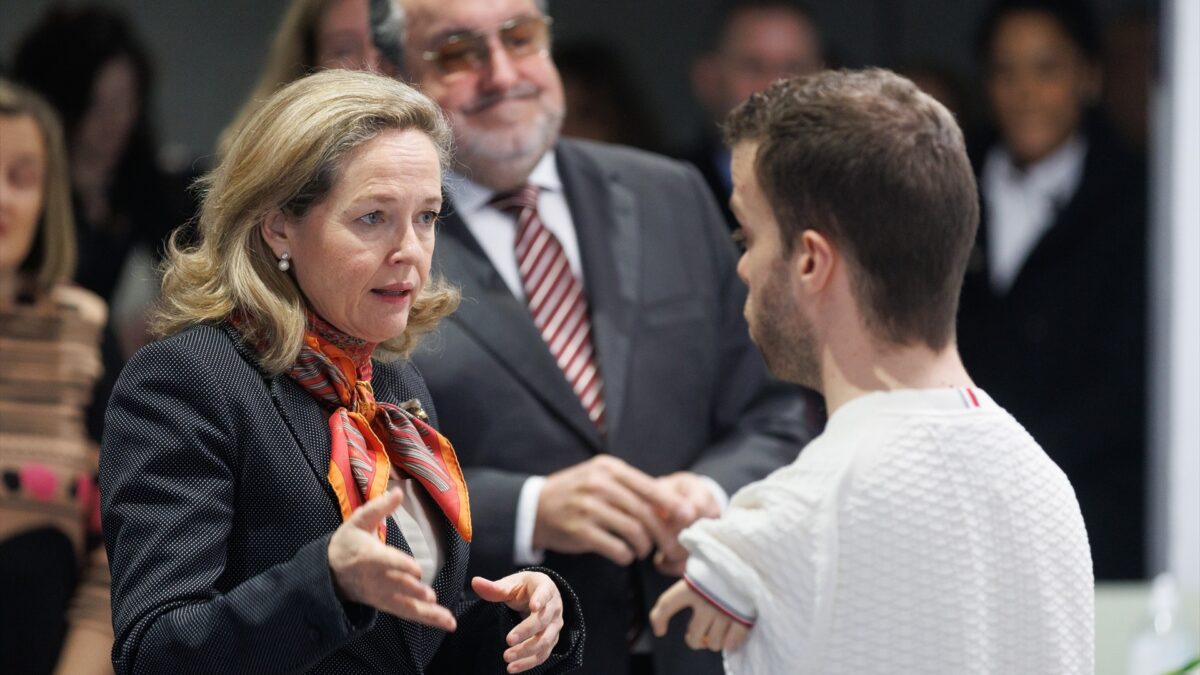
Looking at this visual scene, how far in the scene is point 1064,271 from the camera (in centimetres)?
496

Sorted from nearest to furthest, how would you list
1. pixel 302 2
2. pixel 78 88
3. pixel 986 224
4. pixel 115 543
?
pixel 115 543, pixel 302 2, pixel 78 88, pixel 986 224

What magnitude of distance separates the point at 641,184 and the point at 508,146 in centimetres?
32

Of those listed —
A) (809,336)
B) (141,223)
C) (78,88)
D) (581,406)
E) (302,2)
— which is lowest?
(141,223)

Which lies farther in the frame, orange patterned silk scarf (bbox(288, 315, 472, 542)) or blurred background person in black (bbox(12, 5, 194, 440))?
blurred background person in black (bbox(12, 5, 194, 440))

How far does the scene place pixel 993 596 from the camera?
6.61 feet

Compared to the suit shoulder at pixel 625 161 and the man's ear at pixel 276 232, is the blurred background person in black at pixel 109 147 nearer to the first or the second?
the suit shoulder at pixel 625 161

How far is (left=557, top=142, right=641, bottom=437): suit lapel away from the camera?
2.80 metres

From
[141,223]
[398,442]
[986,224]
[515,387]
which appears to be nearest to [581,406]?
[515,387]

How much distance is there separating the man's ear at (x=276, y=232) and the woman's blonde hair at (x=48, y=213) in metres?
1.58

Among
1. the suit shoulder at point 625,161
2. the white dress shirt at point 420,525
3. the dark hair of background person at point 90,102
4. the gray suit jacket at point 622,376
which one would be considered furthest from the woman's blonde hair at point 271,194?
the dark hair of background person at point 90,102

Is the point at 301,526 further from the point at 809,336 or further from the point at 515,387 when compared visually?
the point at 515,387

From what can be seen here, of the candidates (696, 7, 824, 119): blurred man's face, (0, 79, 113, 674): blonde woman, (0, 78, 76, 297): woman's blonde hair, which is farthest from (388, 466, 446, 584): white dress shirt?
(696, 7, 824, 119): blurred man's face

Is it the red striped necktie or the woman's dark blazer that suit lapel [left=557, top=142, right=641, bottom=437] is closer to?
the red striped necktie

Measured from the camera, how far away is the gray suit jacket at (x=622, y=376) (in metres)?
2.69
